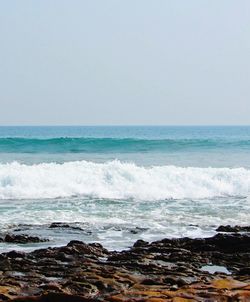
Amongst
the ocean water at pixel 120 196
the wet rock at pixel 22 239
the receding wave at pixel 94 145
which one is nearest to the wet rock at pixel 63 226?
the ocean water at pixel 120 196

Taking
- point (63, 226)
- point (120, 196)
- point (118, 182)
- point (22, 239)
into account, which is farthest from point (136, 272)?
point (118, 182)

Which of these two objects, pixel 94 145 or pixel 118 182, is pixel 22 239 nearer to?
pixel 118 182

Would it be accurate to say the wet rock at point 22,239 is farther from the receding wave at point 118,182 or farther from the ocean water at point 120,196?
the receding wave at point 118,182

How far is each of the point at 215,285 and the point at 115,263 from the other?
111 inches

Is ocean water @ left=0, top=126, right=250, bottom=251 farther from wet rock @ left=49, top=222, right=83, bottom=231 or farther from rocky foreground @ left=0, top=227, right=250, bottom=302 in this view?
rocky foreground @ left=0, top=227, right=250, bottom=302

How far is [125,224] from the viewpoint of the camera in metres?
18.7

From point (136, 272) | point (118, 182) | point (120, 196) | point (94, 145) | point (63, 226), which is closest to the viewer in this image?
point (136, 272)

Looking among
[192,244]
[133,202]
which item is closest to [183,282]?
[192,244]

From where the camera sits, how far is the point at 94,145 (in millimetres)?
57125

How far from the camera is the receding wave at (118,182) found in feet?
93.2

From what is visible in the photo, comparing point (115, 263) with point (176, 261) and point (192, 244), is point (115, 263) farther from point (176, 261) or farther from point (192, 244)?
point (192, 244)

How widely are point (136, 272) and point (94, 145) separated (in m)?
45.5

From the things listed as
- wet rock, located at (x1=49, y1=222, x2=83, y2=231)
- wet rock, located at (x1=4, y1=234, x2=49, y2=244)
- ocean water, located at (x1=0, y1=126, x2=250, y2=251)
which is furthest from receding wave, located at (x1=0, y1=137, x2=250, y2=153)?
wet rock, located at (x1=4, y1=234, x2=49, y2=244)

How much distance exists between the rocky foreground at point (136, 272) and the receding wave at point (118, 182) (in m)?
13.5
